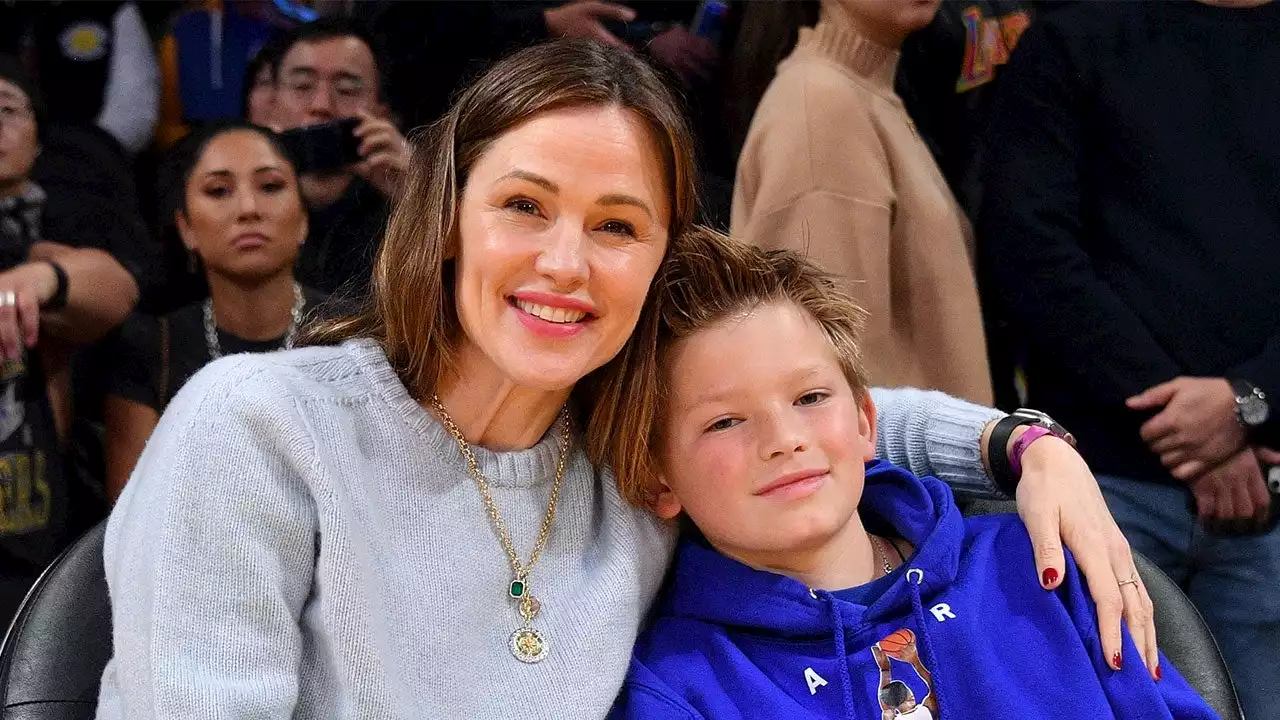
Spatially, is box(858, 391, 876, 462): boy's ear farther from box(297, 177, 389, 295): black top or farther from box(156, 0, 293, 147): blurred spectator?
box(156, 0, 293, 147): blurred spectator

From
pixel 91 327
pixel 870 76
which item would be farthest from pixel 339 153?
pixel 870 76

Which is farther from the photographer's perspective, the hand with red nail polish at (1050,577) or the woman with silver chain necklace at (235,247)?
the woman with silver chain necklace at (235,247)

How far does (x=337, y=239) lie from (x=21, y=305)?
0.44m

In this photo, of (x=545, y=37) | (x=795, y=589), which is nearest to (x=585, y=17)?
(x=545, y=37)

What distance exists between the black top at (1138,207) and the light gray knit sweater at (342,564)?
32.9 inches

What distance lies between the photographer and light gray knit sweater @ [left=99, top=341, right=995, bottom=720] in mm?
1089

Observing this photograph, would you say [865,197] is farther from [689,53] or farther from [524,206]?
[524,206]

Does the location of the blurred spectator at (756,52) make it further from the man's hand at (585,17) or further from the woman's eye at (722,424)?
the woman's eye at (722,424)

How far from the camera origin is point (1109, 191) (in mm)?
1934

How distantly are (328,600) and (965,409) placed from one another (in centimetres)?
79

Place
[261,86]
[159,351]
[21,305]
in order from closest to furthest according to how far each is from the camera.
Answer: [21,305]
[159,351]
[261,86]

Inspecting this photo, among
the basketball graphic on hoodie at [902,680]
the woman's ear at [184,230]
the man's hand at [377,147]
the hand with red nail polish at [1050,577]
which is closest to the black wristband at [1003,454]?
the hand with red nail polish at [1050,577]

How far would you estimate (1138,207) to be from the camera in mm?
1914

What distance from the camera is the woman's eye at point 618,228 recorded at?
1.28m
